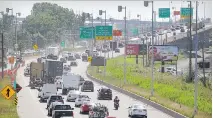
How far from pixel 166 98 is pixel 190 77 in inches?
753

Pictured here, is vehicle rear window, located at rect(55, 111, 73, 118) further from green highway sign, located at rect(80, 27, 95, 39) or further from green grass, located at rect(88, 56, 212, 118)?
green highway sign, located at rect(80, 27, 95, 39)

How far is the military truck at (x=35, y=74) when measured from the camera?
3191 inches

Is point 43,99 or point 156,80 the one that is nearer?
point 43,99

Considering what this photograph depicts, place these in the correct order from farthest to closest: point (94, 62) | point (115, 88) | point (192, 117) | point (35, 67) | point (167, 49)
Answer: point (94, 62) → point (167, 49) → point (35, 67) → point (115, 88) → point (192, 117)

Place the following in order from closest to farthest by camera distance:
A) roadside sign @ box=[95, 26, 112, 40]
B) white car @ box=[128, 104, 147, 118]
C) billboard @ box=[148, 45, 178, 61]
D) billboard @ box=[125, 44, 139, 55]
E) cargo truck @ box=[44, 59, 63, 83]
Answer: white car @ box=[128, 104, 147, 118], cargo truck @ box=[44, 59, 63, 83], roadside sign @ box=[95, 26, 112, 40], billboard @ box=[148, 45, 178, 61], billboard @ box=[125, 44, 139, 55]

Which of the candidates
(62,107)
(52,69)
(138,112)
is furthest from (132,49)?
(62,107)

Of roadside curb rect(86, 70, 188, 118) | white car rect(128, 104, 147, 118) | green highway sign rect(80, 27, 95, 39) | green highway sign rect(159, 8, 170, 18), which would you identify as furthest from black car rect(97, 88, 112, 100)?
green highway sign rect(159, 8, 170, 18)

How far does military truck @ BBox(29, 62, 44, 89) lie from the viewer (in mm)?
81062

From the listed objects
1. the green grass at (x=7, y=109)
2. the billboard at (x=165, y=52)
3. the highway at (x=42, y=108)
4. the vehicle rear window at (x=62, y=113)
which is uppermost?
the billboard at (x=165, y=52)

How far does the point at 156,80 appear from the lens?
271 ft

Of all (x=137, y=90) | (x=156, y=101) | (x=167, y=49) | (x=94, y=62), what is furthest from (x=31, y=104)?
(x=94, y=62)

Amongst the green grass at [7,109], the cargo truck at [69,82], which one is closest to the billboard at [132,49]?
the cargo truck at [69,82]

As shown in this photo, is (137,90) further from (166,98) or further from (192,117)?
(192,117)

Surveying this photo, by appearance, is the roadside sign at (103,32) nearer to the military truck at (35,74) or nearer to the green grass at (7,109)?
the military truck at (35,74)
